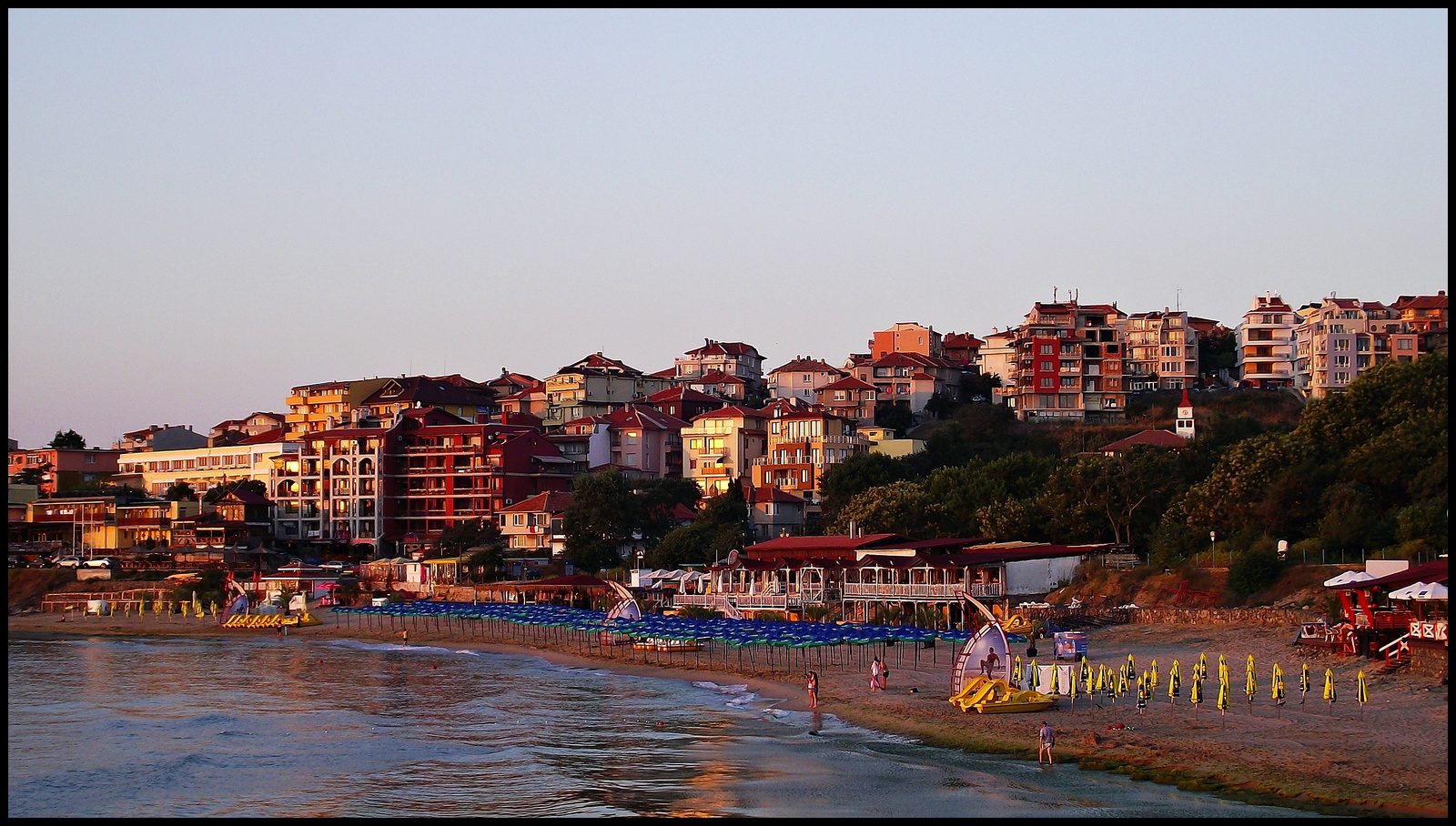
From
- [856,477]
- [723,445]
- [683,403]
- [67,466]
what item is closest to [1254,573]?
[856,477]

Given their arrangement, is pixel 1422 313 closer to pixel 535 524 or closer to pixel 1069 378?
pixel 1069 378

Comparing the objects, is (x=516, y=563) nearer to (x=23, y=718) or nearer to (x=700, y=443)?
(x=700, y=443)

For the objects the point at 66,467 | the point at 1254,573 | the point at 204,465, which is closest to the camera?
the point at 1254,573

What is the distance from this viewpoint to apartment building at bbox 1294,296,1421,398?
10012 centimetres

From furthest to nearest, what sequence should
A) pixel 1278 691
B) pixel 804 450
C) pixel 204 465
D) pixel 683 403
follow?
pixel 204 465 < pixel 683 403 < pixel 804 450 < pixel 1278 691

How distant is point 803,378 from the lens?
4683 inches

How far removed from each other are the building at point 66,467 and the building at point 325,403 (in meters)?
16.3

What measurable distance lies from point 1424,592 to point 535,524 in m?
66.9

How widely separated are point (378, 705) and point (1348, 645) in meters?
27.7

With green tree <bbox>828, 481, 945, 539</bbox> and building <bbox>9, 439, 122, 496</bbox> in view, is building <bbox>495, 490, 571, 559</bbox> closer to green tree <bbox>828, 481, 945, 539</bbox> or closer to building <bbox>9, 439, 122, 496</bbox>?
green tree <bbox>828, 481, 945, 539</bbox>

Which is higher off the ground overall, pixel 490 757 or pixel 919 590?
pixel 919 590

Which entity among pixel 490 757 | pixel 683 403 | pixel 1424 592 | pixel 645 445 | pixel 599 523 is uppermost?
pixel 683 403

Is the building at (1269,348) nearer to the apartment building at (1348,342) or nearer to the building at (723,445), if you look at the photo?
the apartment building at (1348,342)

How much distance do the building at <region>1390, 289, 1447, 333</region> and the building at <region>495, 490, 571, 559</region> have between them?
209 feet
